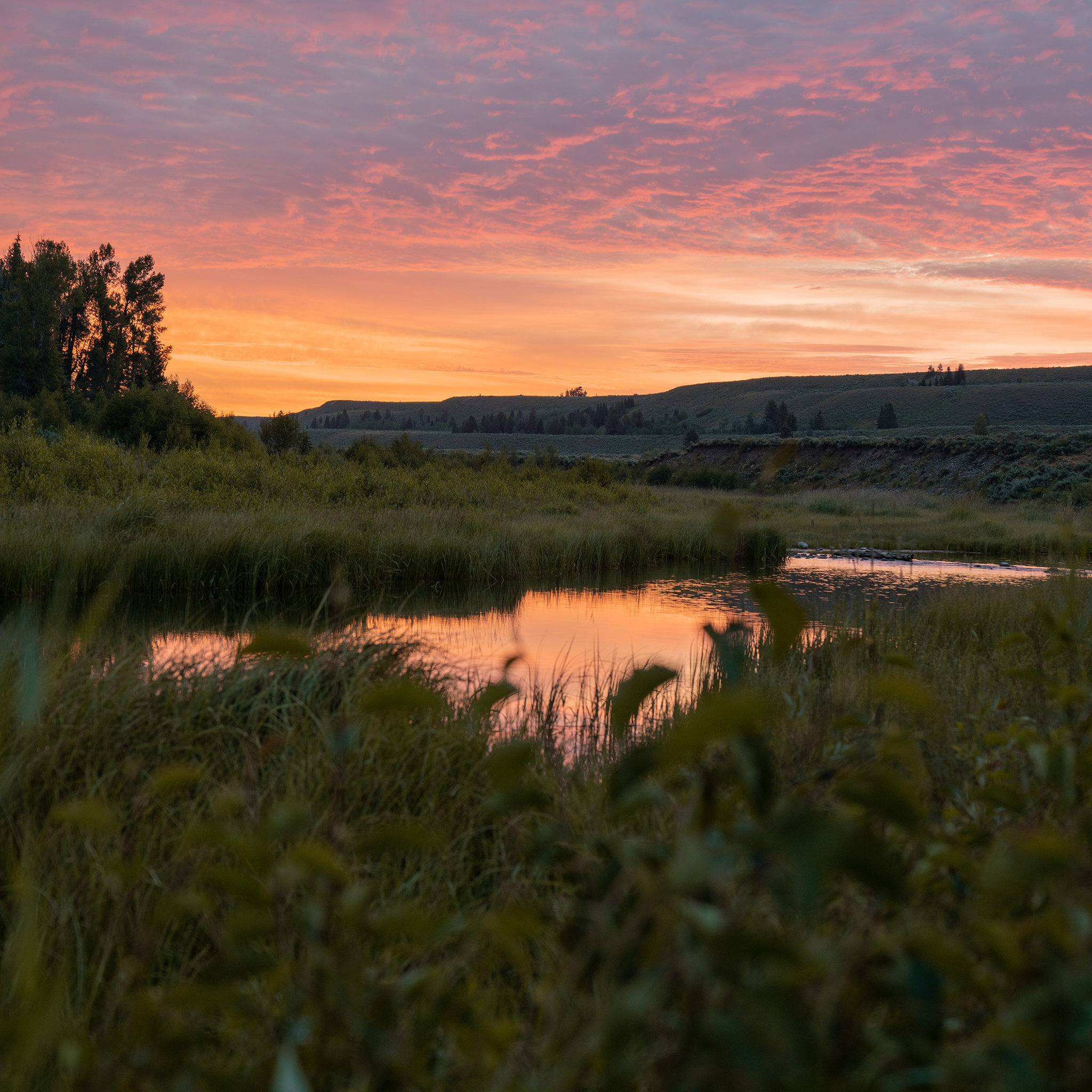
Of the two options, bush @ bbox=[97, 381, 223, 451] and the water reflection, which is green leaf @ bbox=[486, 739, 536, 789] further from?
bush @ bbox=[97, 381, 223, 451]

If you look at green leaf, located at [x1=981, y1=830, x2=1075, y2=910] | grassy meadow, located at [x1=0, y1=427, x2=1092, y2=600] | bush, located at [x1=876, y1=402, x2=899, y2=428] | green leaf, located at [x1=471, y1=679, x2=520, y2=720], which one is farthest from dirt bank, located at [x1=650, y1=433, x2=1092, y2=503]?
green leaf, located at [x1=981, y1=830, x2=1075, y2=910]

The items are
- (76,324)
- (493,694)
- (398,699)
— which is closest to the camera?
(398,699)

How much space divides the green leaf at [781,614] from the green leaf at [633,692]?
12 cm

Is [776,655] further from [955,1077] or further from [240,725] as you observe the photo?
[240,725]

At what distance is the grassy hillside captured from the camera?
71062 mm

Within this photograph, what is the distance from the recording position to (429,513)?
16.4m

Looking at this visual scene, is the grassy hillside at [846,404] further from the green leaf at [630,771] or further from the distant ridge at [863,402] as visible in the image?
the green leaf at [630,771]

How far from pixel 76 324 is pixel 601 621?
45168 millimetres

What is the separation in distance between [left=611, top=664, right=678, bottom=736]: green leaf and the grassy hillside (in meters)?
64.4

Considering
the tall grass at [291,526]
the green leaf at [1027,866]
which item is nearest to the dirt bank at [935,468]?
the tall grass at [291,526]

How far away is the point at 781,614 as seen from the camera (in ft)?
3.01

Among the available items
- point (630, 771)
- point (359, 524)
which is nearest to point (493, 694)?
point (630, 771)

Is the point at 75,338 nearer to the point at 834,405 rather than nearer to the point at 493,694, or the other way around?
the point at 493,694

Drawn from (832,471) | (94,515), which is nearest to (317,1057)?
(94,515)
